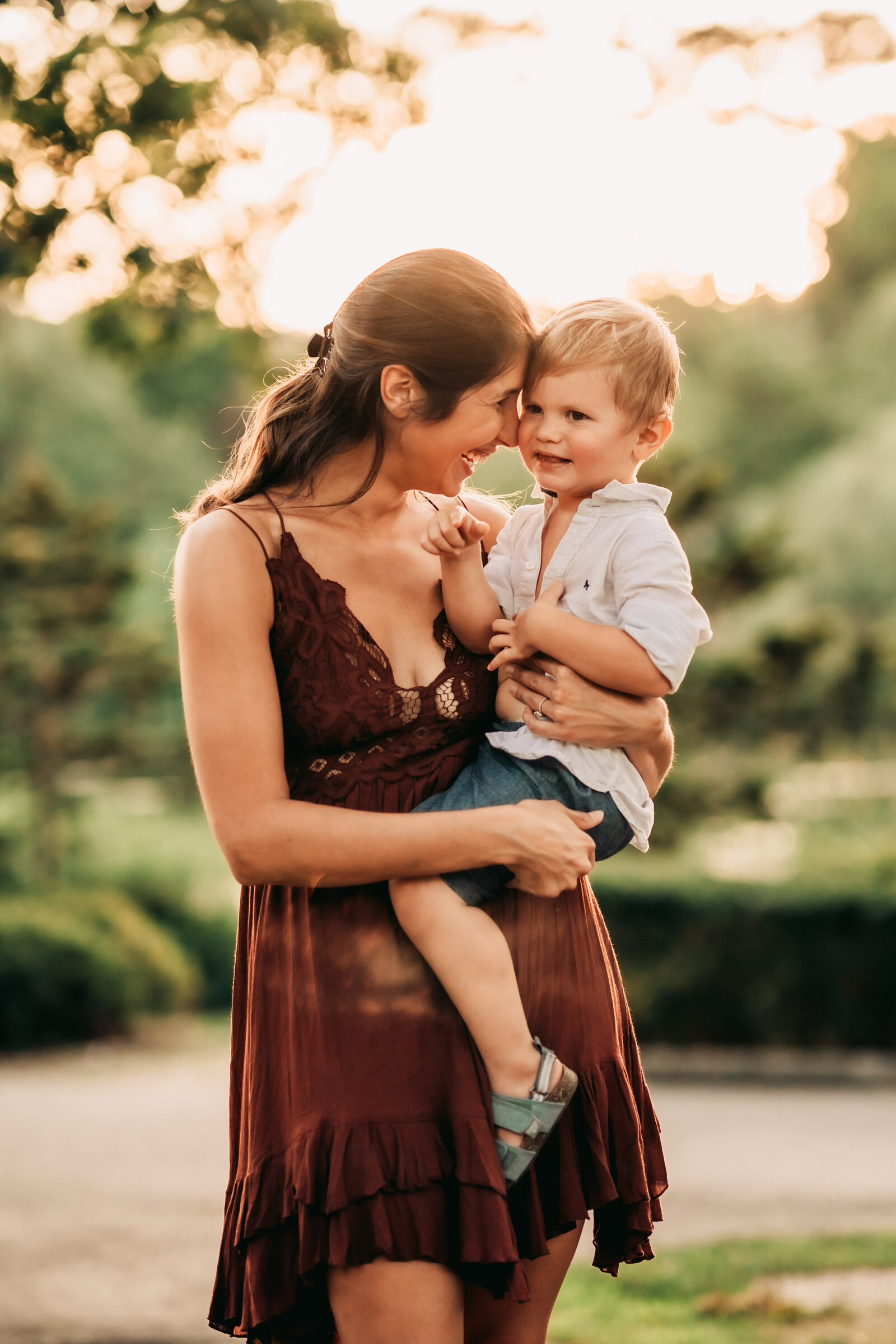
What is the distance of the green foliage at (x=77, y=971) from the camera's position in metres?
10.1

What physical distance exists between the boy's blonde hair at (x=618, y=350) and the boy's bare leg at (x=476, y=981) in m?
0.76

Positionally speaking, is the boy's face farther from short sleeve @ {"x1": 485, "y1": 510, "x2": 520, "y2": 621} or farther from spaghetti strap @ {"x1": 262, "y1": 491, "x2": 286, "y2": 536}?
Result: spaghetti strap @ {"x1": 262, "y1": 491, "x2": 286, "y2": 536}

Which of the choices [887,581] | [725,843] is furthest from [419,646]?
[887,581]

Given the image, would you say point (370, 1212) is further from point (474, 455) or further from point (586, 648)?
point (474, 455)

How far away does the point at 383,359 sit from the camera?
6.05ft

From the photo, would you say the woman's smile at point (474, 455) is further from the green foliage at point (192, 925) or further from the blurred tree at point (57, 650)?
the green foliage at point (192, 925)

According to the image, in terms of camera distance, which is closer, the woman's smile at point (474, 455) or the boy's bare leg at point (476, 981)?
the boy's bare leg at point (476, 981)

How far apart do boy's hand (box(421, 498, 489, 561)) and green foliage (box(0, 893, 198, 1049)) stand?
29.7 ft

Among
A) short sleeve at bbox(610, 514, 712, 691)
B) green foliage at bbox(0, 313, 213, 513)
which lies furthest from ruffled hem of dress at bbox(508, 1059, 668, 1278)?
green foliage at bbox(0, 313, 213, 513)

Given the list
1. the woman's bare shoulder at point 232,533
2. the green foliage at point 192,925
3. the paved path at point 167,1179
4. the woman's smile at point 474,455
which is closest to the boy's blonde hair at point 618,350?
the woman's smile at point 474,455

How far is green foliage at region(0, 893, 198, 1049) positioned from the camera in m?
10.1

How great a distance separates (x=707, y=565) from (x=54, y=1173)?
634cm

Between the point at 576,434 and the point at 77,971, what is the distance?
951cm

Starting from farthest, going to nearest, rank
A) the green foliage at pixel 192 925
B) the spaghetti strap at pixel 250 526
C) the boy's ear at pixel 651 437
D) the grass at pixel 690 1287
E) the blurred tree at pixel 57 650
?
the green foliage at pixel 192 925 → the blurred tree at pixel 57 650 → the grass at pixel 690 1287 → the boy's ear at pixel 651 437 → the spaghetti strap at pixel 250 526
